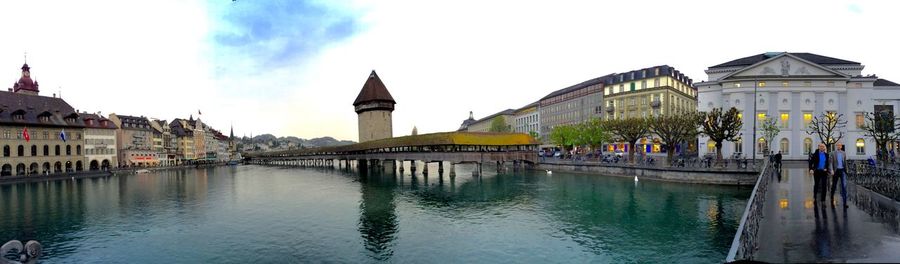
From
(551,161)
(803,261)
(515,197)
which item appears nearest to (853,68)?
(551,161)

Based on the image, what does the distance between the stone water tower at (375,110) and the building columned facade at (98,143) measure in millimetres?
47939

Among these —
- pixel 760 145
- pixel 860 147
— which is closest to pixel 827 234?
pixel 760 145

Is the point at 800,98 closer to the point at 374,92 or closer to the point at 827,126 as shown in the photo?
the point at 827,126

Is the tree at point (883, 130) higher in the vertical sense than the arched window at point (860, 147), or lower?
higher

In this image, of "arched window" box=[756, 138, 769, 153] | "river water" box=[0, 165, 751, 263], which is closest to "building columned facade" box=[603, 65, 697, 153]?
"arched window" box=[756, 138, 769, 153]

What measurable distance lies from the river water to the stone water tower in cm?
5377

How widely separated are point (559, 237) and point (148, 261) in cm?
1769

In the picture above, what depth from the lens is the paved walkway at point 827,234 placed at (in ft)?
25.0

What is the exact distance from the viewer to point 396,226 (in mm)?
23906

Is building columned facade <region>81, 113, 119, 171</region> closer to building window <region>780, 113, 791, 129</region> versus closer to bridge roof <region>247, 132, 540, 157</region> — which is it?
bridge roof <region>247, 132, 540, 157</region>

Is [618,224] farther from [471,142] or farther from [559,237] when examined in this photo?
[471,142]

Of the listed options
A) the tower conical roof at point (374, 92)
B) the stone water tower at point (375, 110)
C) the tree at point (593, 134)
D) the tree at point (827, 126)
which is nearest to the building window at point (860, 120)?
the tree at point (827, 126)

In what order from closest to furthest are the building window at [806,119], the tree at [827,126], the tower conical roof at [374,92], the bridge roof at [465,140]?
the tree at [827,126] < the bridge roof at [465,140] < the building window at [806,119] < the tower conical roof at [374,92]

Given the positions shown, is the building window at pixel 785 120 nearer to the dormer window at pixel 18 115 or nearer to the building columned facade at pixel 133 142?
the dormer window at pixel 18 115
